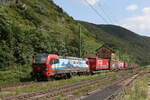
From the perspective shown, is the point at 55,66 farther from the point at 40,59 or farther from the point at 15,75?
the point at 15,75

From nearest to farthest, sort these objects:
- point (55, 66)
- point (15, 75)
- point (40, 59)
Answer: point (40, 59) → point (55, 66) → point (15, 75)

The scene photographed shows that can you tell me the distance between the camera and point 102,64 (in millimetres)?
56000

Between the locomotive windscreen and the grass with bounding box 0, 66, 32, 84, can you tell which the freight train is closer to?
the locomotive windscreen

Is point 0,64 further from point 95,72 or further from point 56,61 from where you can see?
point 95,72

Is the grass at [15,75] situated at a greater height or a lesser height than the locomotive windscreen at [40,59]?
lesser

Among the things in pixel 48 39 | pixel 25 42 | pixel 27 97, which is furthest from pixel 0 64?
pixel 27 97

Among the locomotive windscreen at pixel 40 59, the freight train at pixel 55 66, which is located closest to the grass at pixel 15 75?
the freight train at pixel 55 66

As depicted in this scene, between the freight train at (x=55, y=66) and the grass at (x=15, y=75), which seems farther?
the grass at (x=15, y=75)

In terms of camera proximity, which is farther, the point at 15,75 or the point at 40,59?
the point at 15,75

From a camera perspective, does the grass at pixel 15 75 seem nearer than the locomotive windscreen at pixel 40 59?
No

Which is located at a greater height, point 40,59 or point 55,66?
point 40,59

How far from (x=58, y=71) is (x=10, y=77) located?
20.0ft

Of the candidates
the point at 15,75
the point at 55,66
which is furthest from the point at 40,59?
the point at 15,75

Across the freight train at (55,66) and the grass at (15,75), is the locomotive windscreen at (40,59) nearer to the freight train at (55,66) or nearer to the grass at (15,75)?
the freight train at (55,66)
